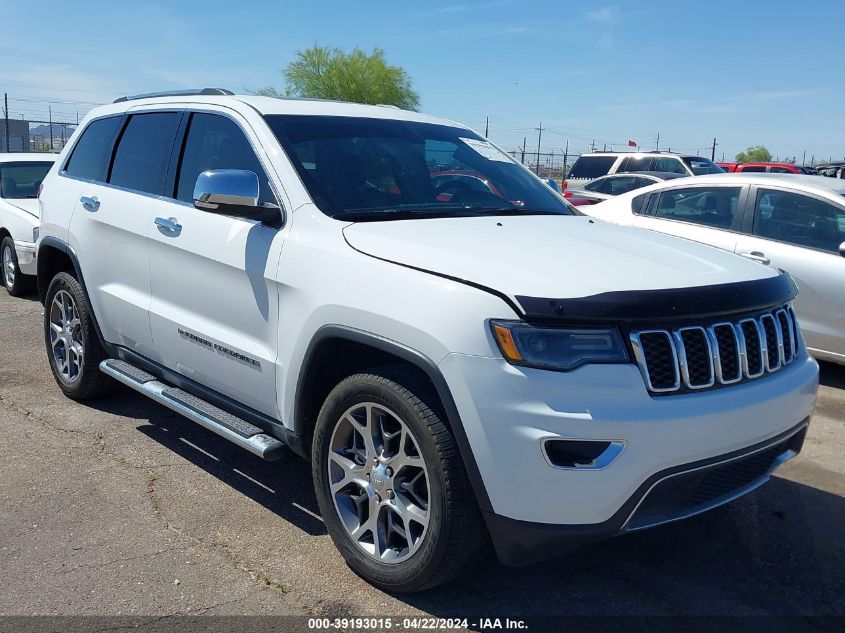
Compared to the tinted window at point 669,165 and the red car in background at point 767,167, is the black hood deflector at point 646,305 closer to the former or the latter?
the tinted window at point 669,165

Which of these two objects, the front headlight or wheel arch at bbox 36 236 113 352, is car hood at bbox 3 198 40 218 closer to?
wheel arch at bbox 36 236 113 352

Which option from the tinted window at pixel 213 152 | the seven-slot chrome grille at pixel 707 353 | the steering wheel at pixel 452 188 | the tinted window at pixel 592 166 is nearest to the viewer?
the seven-slot chrome grille at pixel 707 353

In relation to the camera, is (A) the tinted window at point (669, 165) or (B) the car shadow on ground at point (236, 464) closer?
(B) the car shadow on ground at point (236, 464)

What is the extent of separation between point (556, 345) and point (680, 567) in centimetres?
139

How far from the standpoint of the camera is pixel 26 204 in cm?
972

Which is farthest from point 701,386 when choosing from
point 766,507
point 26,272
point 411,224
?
Result: point 26,272

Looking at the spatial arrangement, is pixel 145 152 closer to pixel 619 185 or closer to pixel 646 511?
pixel 646 511

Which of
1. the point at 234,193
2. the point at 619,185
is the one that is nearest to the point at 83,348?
the point at 234,193

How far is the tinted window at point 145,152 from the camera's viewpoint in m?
4.52

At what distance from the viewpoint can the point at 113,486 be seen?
13.8 ft

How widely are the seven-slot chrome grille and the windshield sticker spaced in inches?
74.9

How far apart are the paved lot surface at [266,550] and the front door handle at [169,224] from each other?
4.24 feet

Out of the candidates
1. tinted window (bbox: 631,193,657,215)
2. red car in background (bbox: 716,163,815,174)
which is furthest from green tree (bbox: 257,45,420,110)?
tinted window (bbox: 631,193,657,215)

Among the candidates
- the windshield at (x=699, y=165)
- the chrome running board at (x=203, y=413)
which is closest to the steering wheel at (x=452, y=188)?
the chrome running board at (x=203, y=413)
